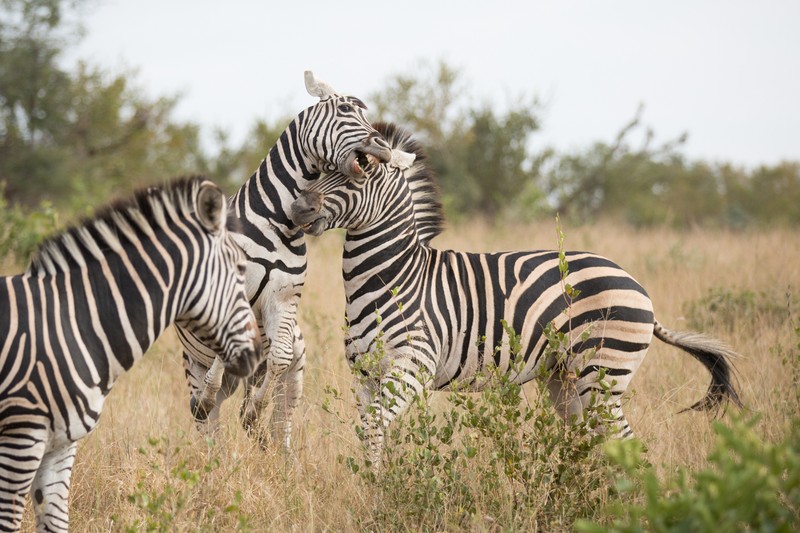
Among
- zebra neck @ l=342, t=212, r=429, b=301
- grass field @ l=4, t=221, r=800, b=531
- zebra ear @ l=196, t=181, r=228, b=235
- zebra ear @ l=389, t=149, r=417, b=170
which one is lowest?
grass field @ l=4, t=221, r=800, b=531

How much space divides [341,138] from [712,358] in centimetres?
294

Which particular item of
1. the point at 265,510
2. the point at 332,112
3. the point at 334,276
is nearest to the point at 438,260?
the point at 332,112

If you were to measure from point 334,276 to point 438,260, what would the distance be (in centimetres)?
563

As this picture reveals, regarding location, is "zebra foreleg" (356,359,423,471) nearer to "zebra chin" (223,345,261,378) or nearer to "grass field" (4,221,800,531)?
"grass field" (4,221,800,531)

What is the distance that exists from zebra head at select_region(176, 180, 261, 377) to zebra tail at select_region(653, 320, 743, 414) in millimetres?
2814

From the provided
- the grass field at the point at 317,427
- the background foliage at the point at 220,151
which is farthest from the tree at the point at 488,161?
the grass field at the point at 317,427

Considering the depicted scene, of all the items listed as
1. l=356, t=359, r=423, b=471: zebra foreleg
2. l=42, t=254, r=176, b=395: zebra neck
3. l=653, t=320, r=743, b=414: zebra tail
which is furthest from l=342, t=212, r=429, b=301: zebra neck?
l=653, t=320, r=743, b=414: zebra tail

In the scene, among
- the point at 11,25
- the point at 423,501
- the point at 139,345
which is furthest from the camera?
the point at 11,25

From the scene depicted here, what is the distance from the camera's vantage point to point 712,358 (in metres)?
5.17

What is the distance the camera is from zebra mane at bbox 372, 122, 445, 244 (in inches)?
213

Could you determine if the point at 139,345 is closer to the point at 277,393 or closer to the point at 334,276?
the point at 277,393

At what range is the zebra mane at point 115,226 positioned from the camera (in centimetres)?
365

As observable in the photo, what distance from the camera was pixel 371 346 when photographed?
15.7 ft

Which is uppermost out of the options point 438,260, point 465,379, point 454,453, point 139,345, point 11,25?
point 11,25
